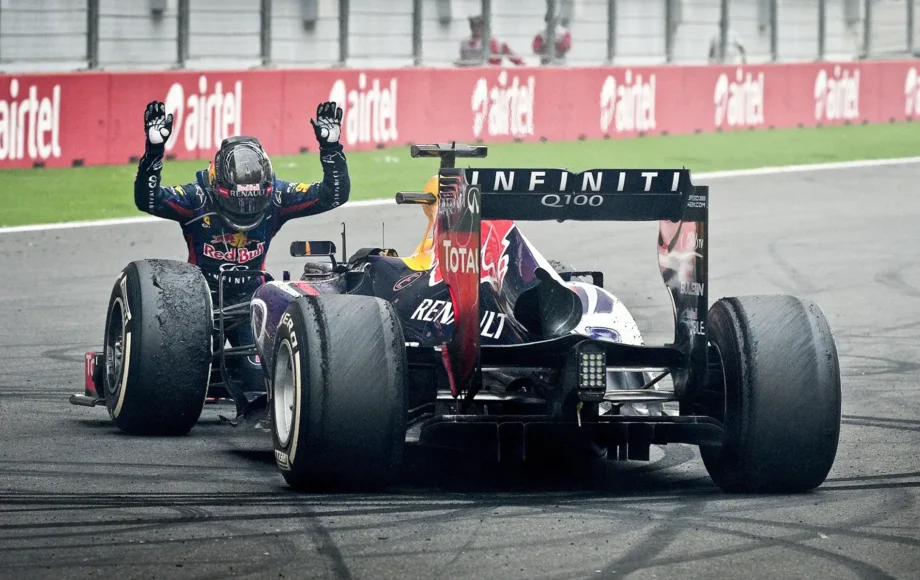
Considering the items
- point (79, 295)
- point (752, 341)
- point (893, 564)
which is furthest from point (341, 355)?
point (79, 295)

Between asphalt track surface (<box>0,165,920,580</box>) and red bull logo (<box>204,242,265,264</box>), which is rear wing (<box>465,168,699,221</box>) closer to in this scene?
asphalt track surface (<box>0,165,920,580</box>)

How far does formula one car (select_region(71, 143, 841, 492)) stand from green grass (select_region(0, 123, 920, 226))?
410 inches

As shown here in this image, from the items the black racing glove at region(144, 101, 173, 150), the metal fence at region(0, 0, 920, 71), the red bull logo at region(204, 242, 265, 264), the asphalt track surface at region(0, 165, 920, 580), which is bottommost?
the asphalt track surface at region(0, 165, 920, 580)

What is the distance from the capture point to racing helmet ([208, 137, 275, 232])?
Result: 940 centimetres

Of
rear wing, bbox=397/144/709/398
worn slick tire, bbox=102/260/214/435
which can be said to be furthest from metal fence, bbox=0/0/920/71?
rear wing, bbox=397/144/709/398

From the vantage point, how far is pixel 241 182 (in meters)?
9.41

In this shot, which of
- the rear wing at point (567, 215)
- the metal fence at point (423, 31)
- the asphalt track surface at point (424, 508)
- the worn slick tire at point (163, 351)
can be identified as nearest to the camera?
the asphalt track surface at point (424, 508)

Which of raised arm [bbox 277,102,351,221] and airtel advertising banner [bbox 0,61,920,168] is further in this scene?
airtel advertising banner [bbox 0,61,920,168]

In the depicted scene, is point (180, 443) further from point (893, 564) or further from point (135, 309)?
point (893, 564)

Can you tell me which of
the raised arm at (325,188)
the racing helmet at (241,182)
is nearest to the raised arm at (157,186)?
the racing helmet at (241,182)

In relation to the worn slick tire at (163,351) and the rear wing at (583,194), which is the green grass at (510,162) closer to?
the worn slick tire at (163,351)

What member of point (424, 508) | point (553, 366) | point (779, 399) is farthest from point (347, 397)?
point (779, 399)

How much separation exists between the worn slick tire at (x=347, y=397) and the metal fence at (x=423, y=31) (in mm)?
13695

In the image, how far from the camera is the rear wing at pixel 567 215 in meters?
6.71
